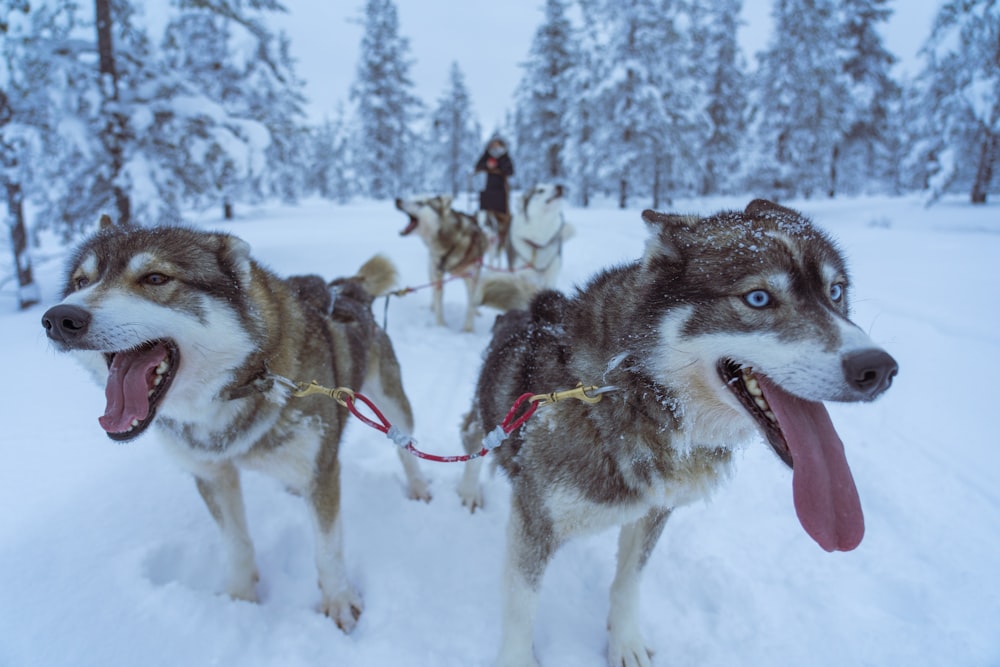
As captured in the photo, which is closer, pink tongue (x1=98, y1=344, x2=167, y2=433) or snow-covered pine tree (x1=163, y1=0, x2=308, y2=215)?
pink tongue (x1=98, y1=344, x2=167, y2=433)

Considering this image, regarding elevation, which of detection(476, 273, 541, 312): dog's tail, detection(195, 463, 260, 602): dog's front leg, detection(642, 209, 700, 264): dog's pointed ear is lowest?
detection(195, 463, 260, 602): dog's front leg

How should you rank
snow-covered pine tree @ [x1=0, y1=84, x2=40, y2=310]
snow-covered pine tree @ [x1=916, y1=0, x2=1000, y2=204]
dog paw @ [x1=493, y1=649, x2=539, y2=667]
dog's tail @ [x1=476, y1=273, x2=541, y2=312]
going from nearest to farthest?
dog paw @ [x1=493, y1=649, x2=539, y2=667], dog's tail @ [x1=476, y1=273, x2=541, y2=312], snow-covered pine tree @ [x1=0, y1=84, x2=40, y2=310], snow-covered pine tree @ [x1=916, y1=0, x2=1000, y2=204]

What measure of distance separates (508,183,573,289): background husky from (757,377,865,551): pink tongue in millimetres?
5710

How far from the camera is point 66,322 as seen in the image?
143 centimetres

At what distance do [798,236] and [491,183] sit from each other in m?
7.98

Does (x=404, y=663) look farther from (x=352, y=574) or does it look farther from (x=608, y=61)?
(x=608, y=61)

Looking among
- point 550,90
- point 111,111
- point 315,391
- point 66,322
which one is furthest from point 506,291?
point 550,90

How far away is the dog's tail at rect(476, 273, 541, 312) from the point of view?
3.12 meters

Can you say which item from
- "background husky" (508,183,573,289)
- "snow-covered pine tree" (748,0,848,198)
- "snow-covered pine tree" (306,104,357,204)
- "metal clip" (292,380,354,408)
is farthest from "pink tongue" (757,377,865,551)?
"snow-covered pine tree" (306,104,357,204)

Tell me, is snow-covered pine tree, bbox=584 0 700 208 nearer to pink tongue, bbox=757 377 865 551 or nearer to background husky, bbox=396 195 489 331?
background husky, bbox=396 195 489 331

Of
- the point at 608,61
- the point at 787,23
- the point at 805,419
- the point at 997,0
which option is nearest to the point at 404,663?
the point at 805,419

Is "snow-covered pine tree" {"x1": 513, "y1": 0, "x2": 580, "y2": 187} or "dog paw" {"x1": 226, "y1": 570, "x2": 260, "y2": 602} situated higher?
"snow-covered pine tree" {"x1": 513, "y1": 0, "x2": 580, "y2": 187}

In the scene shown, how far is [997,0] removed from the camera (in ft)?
35.9

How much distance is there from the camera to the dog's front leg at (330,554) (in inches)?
82.0
